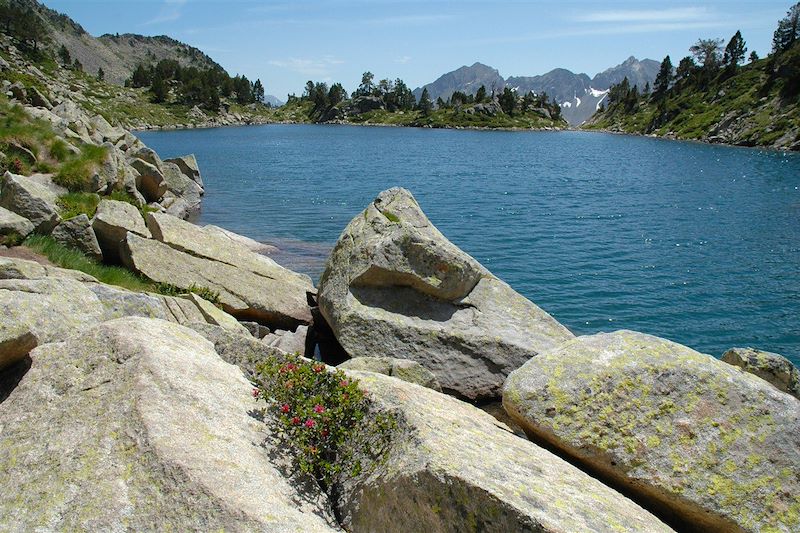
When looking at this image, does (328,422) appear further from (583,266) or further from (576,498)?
(583,266)

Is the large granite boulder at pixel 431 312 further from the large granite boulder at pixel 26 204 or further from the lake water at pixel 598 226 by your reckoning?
the lake water at pixel 598 226

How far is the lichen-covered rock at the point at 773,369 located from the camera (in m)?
12.9

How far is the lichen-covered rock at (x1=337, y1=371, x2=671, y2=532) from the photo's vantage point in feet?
20.3

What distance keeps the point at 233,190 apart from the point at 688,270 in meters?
46.0

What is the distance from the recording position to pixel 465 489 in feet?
20.6

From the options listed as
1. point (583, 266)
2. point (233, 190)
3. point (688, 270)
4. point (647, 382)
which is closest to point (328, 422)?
point (647, 382)

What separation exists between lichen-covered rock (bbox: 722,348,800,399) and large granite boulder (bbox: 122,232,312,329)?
41.5 ft

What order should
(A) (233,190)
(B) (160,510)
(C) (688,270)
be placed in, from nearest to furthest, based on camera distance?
(B) (160,510), (C) (688,270), (A) (233,190)

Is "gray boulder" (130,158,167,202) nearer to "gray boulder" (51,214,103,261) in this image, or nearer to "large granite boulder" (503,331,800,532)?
"gray boulder" (51,214,103,261)

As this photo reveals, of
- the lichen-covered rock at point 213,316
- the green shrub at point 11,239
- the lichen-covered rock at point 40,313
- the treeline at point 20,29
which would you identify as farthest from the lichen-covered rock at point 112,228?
the treeline at point 20,29

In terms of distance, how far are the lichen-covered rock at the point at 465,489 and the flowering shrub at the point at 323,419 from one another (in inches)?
9.1

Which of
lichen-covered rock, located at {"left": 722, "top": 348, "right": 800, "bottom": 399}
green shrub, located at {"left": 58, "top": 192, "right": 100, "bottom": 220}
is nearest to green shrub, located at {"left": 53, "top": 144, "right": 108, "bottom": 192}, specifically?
green shrub, located at {"left": 58, "top": 192, "right": 100, "bottom": 220}

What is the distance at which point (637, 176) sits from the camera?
82.9 m

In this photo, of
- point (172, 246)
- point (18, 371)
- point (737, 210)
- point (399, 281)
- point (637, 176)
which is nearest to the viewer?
point (18, 371)
